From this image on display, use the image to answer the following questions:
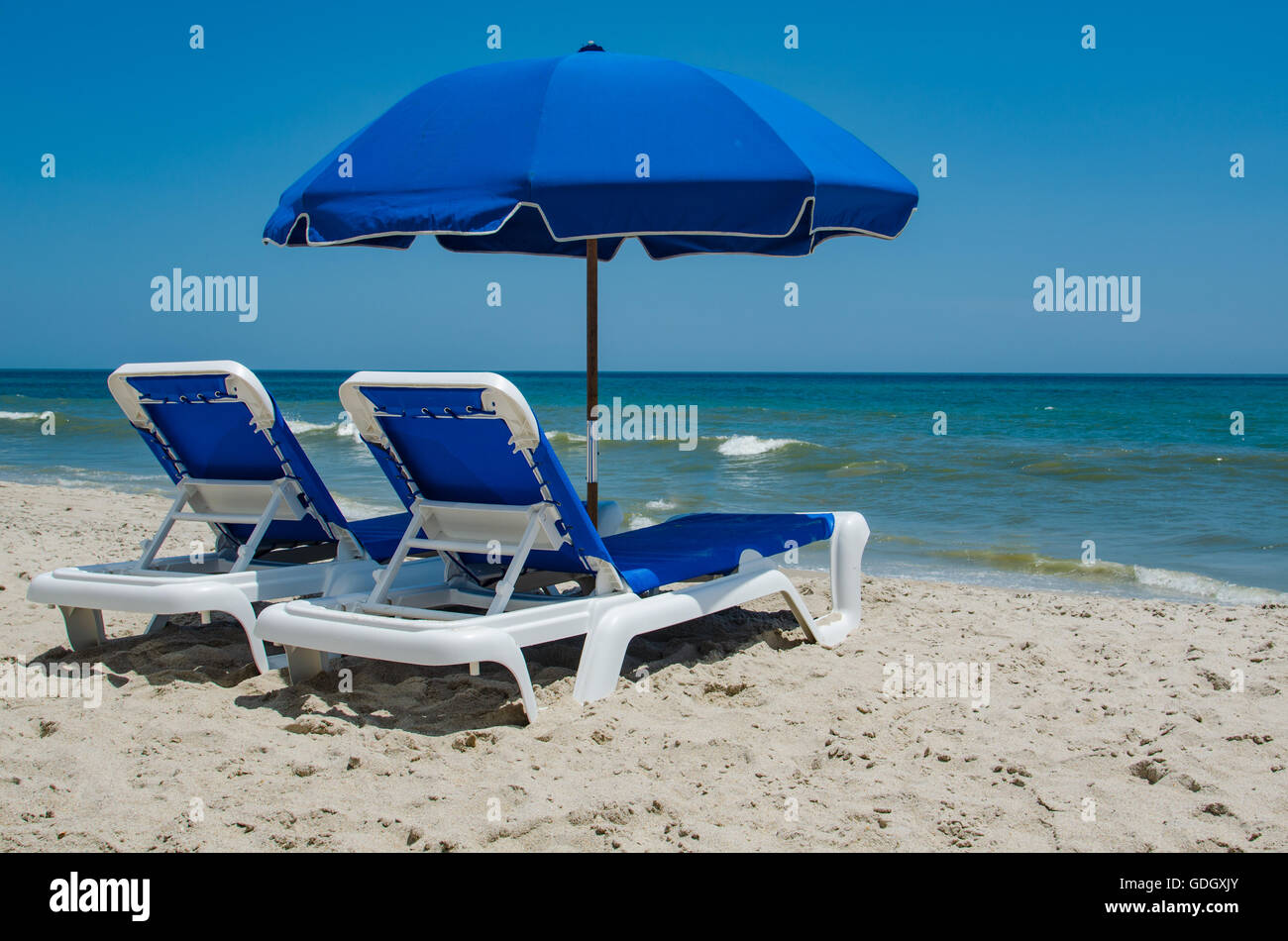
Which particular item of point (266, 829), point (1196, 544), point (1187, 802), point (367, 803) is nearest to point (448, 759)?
point (367, 803)

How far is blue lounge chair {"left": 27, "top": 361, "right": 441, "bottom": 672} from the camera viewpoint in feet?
13.6

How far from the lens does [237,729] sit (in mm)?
3572

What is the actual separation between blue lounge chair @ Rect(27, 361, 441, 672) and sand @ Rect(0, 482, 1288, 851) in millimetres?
292

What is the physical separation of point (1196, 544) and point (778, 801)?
22.9 feet

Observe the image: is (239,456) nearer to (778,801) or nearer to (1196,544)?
(778,801)

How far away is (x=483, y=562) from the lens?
4.46 m

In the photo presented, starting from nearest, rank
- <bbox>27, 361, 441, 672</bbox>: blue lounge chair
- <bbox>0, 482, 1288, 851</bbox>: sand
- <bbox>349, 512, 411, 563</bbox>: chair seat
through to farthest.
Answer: <bbox>0, 482, 1288, 851</bbox>: sand, <bbox>27, 361, 441, 672</bbox>: blue lounge chair, <bbox>349, 512, 411, 563</bbox>: chair seat

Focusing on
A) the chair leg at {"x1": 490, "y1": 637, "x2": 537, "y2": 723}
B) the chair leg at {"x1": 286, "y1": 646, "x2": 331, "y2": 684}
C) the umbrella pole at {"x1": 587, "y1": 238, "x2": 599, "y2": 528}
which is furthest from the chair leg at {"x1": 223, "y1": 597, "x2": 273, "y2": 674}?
the umbrella pole at {"x1": 587, "y1": 238, "x2": 599, "y2": 528}

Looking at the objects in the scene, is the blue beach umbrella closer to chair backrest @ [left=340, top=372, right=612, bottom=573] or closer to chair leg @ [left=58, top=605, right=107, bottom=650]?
chair backrest @ [left=340, top=372, right=612, bottom=573]

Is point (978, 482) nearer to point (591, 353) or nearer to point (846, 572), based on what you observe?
point (846, 572)

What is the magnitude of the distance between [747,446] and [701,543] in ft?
44.5

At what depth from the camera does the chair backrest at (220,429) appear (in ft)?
13.7

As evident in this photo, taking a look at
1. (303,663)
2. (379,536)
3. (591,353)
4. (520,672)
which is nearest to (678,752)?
(520,672)
